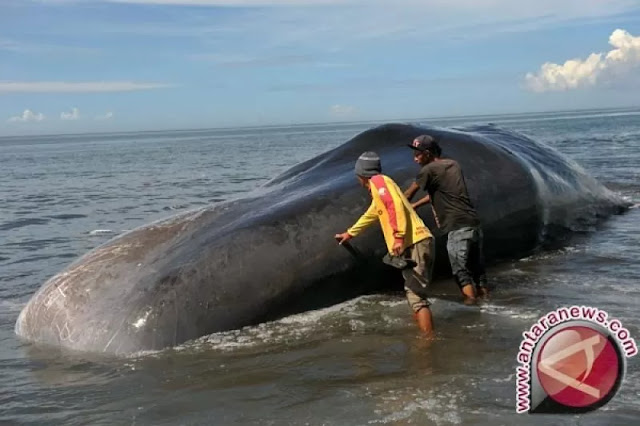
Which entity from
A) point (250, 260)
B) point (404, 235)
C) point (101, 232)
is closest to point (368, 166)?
point (404, 235)

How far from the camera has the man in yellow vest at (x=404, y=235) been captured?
662cm

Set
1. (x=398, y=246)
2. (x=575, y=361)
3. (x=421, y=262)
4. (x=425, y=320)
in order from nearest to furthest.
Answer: (x=575, y=361) < (x=425, y=320) < (x=398, y=246) < (x=421, y=262)

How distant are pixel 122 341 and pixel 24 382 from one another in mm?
906

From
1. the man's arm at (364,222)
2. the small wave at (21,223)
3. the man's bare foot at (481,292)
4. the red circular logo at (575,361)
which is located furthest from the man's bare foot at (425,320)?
the small wave at (21,223)

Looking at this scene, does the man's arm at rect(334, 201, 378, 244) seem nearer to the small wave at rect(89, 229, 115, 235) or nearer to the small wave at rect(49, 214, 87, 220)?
the small wave at rect(89, 229, 115, 235)

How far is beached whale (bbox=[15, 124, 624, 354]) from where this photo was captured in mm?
6742

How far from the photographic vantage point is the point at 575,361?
149 inches

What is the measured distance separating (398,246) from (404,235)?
0.14m

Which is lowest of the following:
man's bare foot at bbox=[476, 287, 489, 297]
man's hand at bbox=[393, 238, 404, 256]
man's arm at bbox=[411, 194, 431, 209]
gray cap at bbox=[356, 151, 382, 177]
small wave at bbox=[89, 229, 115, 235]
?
man's bare foot at bbox=[476, 287, 489, 297]

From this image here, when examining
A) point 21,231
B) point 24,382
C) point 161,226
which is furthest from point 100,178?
point 24,382

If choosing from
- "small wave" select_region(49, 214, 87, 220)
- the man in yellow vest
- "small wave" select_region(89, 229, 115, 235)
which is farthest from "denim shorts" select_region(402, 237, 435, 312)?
"small wave" select_region(49, 214, 87, 220)

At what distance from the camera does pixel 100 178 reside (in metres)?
29.4

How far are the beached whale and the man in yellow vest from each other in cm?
89

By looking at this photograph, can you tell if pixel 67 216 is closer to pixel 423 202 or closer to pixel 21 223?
pixel 21 223
